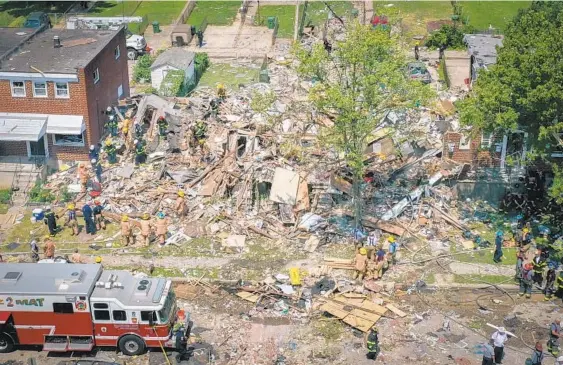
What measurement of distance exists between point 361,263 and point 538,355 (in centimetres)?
801

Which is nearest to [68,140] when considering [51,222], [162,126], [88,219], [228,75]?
[162,126]

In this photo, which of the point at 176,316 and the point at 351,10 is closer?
the point at 176,316

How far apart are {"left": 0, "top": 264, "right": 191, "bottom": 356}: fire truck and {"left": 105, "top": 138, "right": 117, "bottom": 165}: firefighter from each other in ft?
44.3

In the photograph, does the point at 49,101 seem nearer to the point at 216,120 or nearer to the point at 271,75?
the point at 216,120

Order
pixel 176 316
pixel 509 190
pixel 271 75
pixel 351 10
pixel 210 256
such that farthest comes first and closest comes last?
pixel 351 10, pixel 271 75, pixel 509 190, pixel 210 256, pixel 176 316

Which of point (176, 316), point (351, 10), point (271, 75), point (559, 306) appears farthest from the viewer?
point (351, 10)

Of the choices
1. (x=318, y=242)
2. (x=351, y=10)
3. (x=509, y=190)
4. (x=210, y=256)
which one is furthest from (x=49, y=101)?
(x=351, y=10)

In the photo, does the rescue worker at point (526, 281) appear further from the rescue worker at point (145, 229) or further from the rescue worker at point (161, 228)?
the rescue worker at point (145, 229)

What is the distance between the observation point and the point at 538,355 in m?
27.3

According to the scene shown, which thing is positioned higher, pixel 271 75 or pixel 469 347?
pixel 271 75

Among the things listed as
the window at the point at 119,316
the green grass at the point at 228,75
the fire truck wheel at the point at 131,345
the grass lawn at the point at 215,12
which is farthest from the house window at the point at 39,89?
the grass lawn at the point at 215,12

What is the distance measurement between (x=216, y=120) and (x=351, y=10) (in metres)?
27.5

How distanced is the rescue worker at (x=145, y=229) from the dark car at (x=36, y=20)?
32.1 meters

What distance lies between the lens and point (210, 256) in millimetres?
35000
